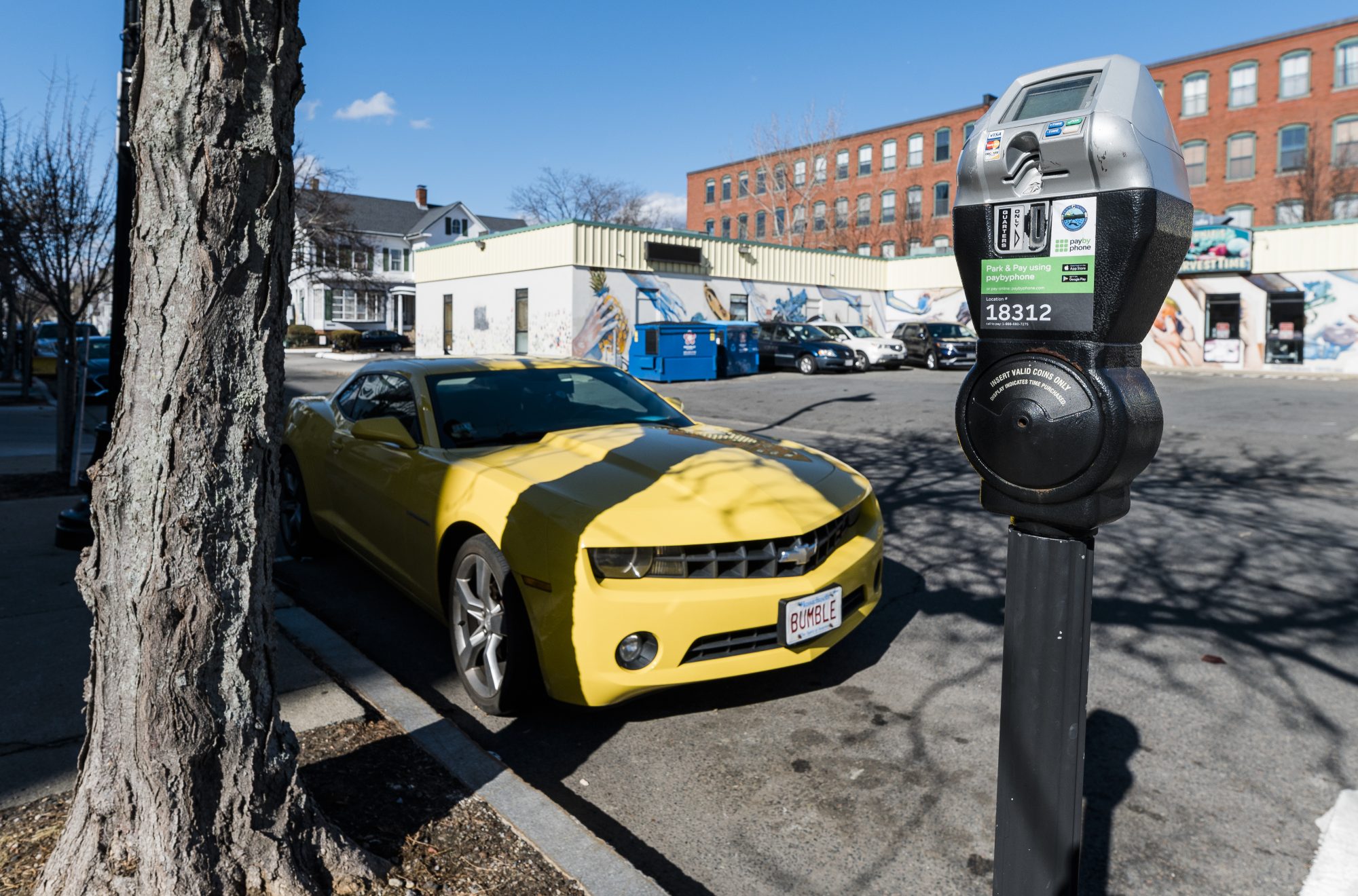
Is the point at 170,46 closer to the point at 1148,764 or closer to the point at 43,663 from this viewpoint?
the point at 43,663

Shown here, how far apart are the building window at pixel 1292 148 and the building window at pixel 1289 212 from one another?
141cm

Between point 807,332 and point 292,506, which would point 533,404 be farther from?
point 807,332

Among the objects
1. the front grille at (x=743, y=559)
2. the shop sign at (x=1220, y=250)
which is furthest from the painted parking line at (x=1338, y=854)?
the shop sign at (x=1220, y=250)

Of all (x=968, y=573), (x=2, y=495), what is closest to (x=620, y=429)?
(x=968, y=573)

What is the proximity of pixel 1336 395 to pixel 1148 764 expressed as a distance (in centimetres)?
1862

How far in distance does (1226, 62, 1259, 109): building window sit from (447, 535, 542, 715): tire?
165 feet

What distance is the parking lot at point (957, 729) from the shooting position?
299 cm

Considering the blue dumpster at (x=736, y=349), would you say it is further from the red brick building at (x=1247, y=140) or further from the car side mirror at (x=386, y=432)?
the car side mirror at (x=386, y=432)

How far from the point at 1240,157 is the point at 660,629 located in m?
49.9

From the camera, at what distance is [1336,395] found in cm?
1859

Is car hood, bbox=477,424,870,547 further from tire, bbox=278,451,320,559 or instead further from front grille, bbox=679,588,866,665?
tire, bbox=278,451,320,559

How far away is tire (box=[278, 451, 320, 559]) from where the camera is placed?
6195 mm

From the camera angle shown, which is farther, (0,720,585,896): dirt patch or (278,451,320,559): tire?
(278,451,320,559): tire

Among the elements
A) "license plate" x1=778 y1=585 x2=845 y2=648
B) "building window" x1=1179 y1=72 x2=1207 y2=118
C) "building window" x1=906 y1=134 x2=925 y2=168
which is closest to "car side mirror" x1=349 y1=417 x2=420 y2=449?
"license plate" x1=778 y1=585 x2=845 y2=648
